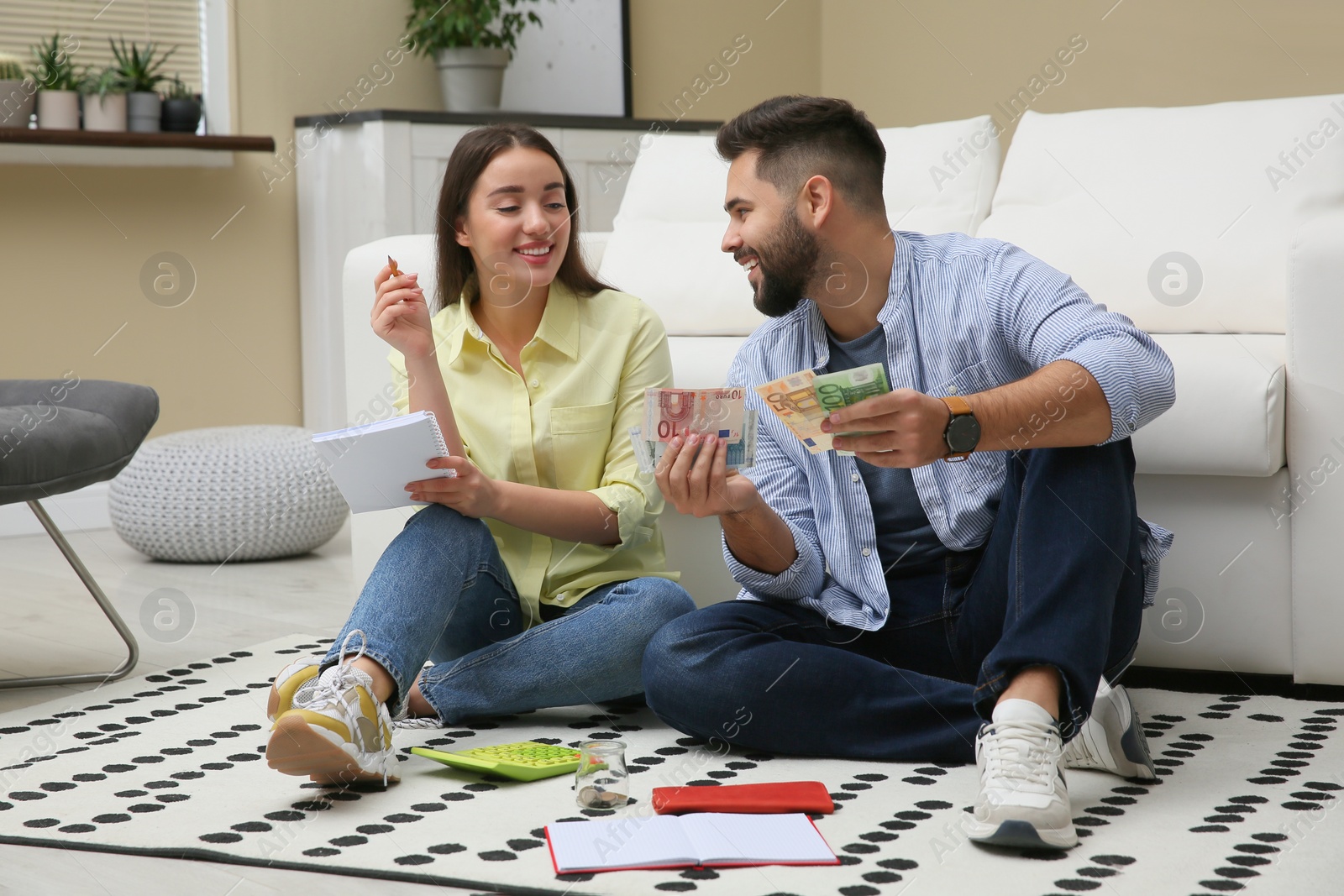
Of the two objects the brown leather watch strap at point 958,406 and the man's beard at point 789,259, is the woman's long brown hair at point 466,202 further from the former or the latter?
the brown leather watch strap at point 958,406

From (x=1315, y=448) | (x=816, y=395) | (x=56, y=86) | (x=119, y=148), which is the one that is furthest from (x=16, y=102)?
(x=1315, y=448)

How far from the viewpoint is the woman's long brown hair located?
2066 mm

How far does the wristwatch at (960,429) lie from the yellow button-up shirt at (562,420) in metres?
0.57

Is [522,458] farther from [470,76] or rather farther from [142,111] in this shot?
[470,76]

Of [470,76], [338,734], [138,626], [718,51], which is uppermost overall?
[718,51]

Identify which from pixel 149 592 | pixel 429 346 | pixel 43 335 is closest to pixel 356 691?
pixel 429 346

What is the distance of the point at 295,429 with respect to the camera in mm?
3725

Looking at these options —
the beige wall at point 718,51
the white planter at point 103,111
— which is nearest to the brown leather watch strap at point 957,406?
the white planter at point 103,111

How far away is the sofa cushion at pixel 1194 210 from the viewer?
244cm

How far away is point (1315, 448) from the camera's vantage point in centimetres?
206

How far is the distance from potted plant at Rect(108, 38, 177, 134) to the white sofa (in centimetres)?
163

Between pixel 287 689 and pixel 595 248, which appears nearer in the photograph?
pixel 287 689

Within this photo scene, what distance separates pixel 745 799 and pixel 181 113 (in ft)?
10.7

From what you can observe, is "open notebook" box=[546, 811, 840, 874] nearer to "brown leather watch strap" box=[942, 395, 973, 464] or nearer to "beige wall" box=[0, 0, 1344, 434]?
"brown leather watch strap" box=[942, 395, 973, 464]
